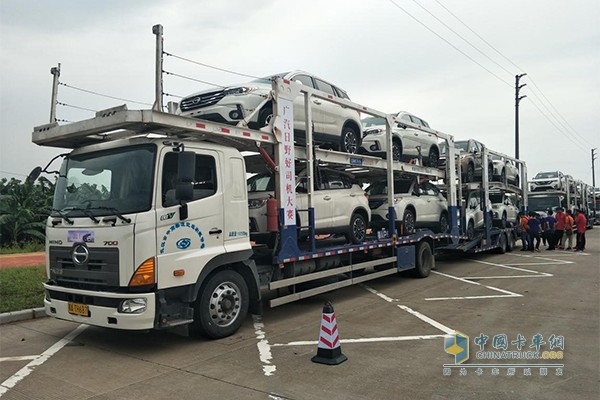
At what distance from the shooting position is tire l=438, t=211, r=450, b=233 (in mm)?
12114

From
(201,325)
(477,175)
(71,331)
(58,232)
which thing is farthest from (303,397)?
(477,175)

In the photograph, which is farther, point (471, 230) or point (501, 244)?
point (501, 244)

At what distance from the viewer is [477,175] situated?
48.5 feet

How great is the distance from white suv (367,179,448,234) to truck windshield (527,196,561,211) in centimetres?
1483

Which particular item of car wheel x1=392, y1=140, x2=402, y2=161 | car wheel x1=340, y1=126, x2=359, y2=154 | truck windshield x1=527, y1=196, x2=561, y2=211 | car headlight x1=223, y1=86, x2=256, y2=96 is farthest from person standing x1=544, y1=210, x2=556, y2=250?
car headlight x1=223, y1=86, x2=256, y2=96

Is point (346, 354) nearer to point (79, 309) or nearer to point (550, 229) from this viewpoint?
point (79, 309)

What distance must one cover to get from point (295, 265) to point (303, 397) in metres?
3.19

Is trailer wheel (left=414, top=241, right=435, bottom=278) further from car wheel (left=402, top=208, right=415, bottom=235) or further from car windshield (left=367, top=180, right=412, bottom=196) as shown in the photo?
car windshield (left=367, top=180, right=412, bottom=196)

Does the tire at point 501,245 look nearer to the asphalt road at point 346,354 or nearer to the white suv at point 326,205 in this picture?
the asphalt road at point 346,354

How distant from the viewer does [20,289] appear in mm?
8719

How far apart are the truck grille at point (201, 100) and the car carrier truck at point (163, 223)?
85 cm

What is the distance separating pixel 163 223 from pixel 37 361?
220cm

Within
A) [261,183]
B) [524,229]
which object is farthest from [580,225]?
[261,183]

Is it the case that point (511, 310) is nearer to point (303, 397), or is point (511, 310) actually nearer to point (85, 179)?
point (303, 397)
